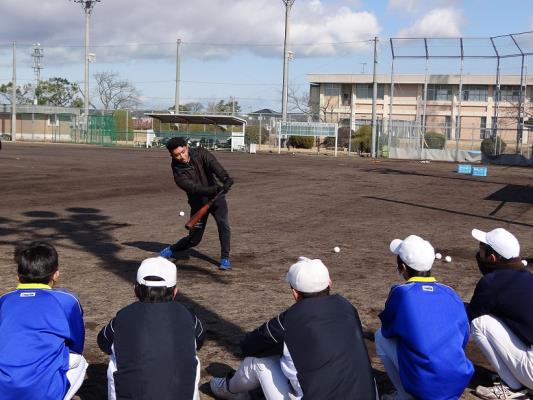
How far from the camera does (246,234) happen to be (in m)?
11.9

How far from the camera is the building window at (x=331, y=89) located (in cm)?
8806

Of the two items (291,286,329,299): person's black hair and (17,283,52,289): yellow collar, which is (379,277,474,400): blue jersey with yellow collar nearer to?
(291,286,329,299): person's black hair

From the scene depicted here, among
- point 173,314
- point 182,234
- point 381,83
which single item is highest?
point 381,83

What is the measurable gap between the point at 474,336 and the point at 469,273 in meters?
4.33

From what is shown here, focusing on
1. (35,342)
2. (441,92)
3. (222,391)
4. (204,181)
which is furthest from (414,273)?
(441,92)

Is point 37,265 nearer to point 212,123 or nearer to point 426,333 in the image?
point 426,333

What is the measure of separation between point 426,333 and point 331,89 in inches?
3393

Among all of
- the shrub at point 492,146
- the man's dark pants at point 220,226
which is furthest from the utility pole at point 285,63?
the man's dark pants at point 220,226

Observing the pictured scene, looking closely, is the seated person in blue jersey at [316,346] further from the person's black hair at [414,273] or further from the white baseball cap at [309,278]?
the person's black hair at [414,273]

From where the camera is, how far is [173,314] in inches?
151

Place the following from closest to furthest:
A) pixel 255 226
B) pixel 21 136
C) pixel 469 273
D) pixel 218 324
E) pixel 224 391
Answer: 1. pixel 224 391
2. pixel 218 324
3. pixel 469 273
4. pixel 255 226
5. pixel 21 136

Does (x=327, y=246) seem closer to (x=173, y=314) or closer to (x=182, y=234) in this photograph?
(x=182, y=234)

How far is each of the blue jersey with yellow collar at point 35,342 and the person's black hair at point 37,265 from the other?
0.18ft

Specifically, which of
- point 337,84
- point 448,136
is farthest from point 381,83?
point 448,136
